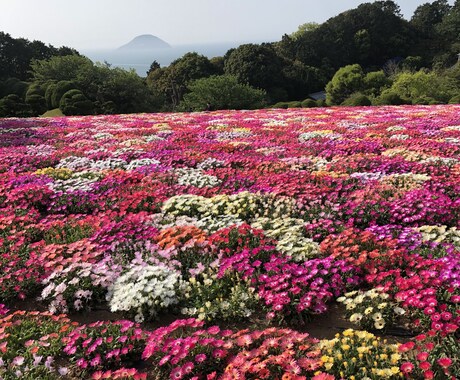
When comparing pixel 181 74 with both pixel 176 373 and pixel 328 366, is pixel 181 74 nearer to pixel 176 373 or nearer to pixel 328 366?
pixel 176 373

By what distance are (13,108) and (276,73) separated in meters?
55.6

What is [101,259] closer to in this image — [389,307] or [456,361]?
[389,307]

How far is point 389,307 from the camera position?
4.50 meters

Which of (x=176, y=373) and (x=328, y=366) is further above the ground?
(x=328, y=366)

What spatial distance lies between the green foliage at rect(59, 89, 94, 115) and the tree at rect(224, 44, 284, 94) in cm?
4129

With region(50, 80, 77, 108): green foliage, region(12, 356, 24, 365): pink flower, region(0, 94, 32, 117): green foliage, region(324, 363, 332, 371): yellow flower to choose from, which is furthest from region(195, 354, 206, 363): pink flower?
region(50, 80, 77, 108): green foliage

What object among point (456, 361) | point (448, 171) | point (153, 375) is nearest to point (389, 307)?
point (456, 361)

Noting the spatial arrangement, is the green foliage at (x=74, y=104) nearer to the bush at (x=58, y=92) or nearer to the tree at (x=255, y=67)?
the bush at (x=58, y=92)

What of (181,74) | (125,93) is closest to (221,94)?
(125,93)

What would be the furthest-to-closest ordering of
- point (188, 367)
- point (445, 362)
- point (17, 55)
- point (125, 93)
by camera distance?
1. point (17, 55)
2. point (125, 93)
3. point (188, 367)
4. point (445, 362)

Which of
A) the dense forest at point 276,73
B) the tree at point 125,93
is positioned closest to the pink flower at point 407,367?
the dense forest at point 276,73

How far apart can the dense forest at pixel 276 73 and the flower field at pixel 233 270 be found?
35497 mm

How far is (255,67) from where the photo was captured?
3194 inches

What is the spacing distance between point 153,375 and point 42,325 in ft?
5.26
